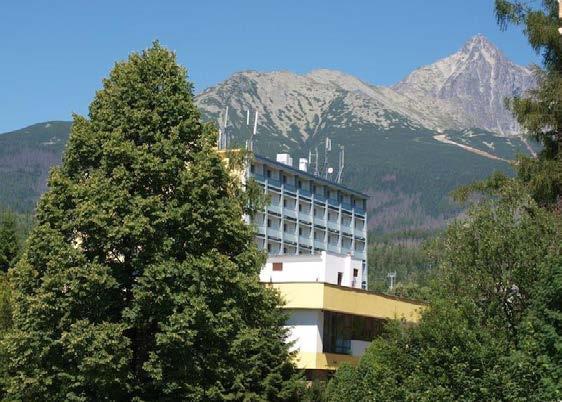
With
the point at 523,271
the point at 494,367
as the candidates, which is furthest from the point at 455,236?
the point at 494,367

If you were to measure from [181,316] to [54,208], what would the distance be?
19.9 feet

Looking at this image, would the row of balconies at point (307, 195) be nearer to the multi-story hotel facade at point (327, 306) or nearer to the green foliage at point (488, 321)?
the multi-story hotel facade at point (327, 306)

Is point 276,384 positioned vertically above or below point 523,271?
below

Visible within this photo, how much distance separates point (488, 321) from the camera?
3212cm

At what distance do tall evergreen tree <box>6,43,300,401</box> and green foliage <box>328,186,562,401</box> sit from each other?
614 centimetres

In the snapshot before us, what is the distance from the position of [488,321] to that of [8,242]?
185 ft

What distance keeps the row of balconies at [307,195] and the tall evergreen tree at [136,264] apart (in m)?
97.9

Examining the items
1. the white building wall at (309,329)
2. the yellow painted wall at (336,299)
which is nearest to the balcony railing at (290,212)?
the yellow painted wall at (336,299)

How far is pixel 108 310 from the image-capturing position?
1323 inches

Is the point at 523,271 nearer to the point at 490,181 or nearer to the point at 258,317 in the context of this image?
the point at 490,181

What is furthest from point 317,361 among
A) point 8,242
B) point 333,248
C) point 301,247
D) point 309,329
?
point 333,248

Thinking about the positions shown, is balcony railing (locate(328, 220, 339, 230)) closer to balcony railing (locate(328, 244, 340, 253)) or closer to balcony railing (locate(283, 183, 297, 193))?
balcony railing (locate(328, 244, 340, 253))

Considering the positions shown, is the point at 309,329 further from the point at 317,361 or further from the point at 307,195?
the point at 307,195

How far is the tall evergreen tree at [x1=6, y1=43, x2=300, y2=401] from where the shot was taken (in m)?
32.5
